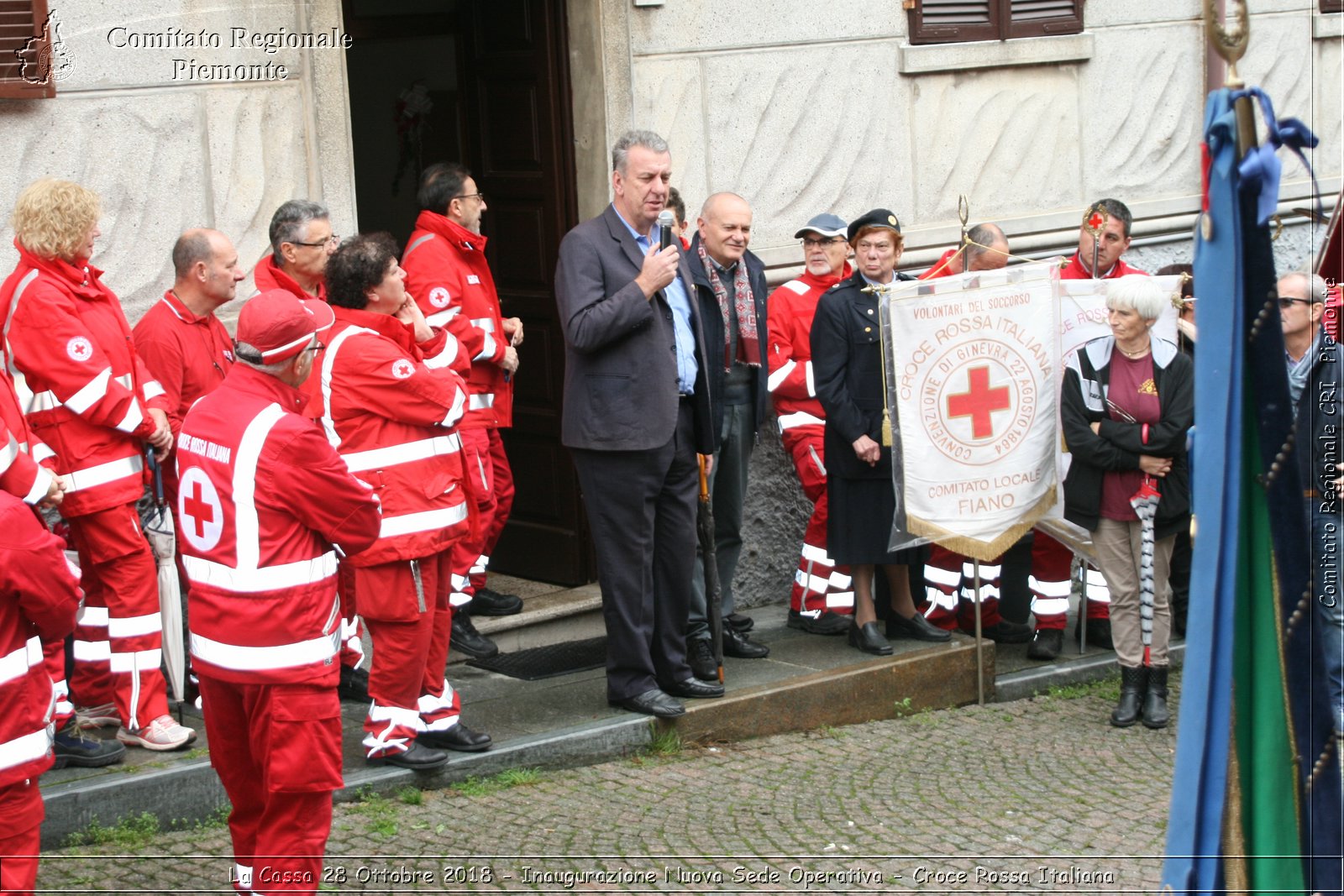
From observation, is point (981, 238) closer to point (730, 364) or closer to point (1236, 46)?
point (730, 364)

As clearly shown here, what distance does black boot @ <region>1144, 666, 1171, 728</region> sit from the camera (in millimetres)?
7086

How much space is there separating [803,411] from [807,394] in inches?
3.8

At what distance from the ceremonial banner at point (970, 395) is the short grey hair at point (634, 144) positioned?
1.36m

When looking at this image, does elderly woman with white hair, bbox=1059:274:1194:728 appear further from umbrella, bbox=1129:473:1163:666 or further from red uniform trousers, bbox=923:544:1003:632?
red uniform trousers, bbox=923:544:1003:632

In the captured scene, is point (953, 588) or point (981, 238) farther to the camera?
point (981, 238)

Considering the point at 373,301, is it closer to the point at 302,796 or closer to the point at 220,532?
the point at 220,532

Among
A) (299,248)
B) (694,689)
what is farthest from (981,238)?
(299,248)

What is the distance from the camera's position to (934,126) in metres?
9.65

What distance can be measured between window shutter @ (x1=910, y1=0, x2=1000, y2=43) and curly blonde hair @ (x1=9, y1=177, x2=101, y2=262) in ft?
16.9

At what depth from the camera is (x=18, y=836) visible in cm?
440

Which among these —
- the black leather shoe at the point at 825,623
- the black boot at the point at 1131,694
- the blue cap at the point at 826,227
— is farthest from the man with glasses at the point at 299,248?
the black boot at the point at 1131,694

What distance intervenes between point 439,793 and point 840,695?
75.0 inches

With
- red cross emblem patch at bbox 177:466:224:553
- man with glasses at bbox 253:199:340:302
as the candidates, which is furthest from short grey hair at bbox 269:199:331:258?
red cross emblem patch at bbox 177:466:224:553

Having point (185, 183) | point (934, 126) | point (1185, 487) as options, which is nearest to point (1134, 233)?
point (934, 126)
